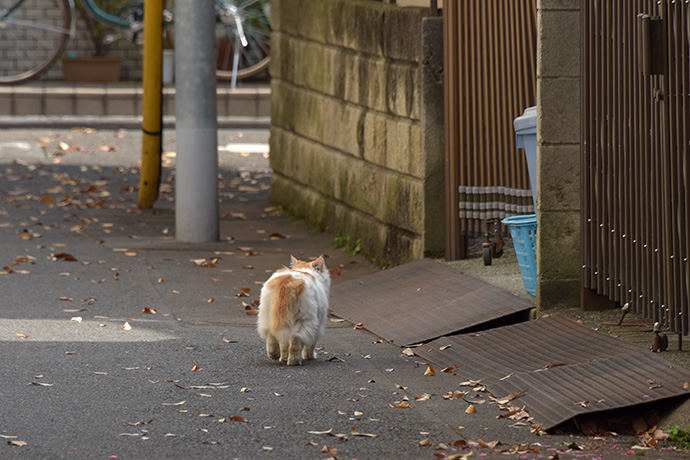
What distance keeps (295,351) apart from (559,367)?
135 cm

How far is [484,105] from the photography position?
313 inches

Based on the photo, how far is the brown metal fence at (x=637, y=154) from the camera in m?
5.44

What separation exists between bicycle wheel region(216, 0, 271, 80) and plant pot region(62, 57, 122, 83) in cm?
169

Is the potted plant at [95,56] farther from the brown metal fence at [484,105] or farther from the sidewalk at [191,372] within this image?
the brown metal fence at [484,105]

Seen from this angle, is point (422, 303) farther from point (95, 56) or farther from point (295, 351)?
point (95, 56)

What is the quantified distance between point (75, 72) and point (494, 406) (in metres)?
15.1

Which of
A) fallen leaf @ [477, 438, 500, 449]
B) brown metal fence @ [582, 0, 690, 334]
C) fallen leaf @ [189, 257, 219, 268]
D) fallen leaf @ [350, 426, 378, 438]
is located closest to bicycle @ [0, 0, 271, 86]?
fallen leaf @ [189, 257, 219, 268]

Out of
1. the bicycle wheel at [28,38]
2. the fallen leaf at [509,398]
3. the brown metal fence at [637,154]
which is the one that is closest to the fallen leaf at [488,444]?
the fallen leaf at [509,398]

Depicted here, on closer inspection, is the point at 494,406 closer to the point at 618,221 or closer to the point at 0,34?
the point at 618,221

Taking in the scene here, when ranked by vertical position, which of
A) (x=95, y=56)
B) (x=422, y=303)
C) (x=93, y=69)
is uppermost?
(x=95, y=56)

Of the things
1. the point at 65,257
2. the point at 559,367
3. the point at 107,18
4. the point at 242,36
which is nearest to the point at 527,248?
the point at 559,367

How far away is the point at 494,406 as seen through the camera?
17.6 ft

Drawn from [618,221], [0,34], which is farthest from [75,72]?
[618,221]

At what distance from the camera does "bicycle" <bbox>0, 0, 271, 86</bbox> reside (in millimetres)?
18125
